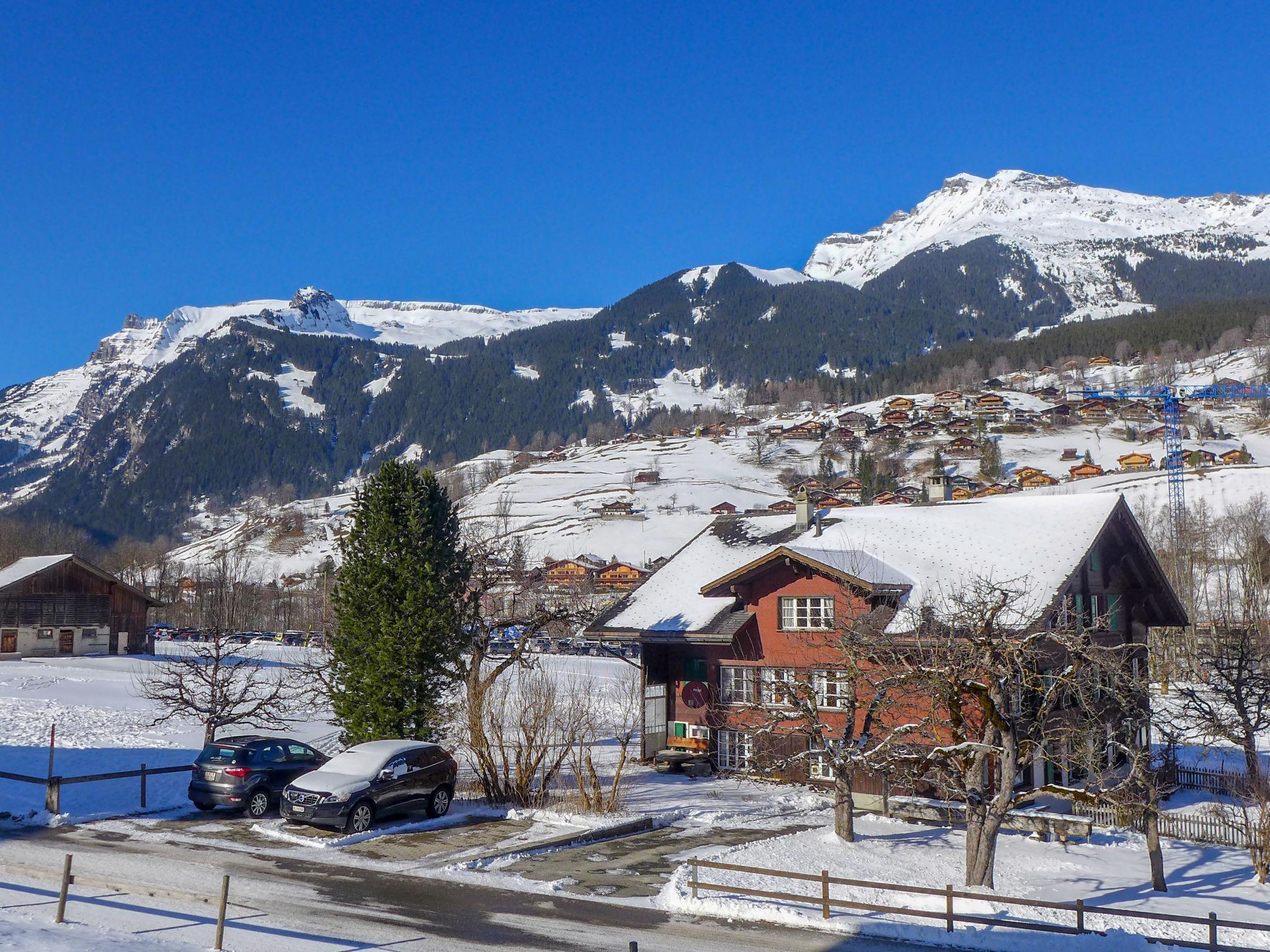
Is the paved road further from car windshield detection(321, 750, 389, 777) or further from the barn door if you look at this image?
the barn door

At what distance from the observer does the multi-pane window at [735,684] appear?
34688 mm

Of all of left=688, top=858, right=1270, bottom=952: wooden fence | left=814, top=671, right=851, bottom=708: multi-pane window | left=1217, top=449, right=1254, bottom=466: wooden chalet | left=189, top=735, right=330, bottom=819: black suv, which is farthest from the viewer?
left=1217, top=449, right=1254, bottom=466: wooden chalet

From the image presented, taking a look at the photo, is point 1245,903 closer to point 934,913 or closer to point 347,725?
point 934,913

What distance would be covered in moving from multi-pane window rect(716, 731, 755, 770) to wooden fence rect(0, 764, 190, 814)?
16.5m

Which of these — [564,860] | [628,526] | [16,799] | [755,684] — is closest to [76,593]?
[16,799]

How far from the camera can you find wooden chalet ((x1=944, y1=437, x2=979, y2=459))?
187 metres

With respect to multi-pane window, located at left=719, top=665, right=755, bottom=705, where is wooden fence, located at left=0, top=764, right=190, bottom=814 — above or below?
below

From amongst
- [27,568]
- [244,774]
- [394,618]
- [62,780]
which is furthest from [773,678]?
[27,568]

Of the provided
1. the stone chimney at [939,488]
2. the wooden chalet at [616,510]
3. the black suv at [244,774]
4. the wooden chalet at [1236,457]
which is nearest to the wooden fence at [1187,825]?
the stone chimney at [939,488]

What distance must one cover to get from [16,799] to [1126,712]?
1242 inches

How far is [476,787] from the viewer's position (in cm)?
2862

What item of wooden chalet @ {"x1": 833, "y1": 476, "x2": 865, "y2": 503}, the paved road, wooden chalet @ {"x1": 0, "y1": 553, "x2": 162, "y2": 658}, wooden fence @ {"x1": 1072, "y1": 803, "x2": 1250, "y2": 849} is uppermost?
wooden chalet @ {"x1": 833, "y1": 476, "x2": 865, "y2": 503}

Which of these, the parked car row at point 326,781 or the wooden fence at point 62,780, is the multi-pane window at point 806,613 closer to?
the parked car row at point 326,781

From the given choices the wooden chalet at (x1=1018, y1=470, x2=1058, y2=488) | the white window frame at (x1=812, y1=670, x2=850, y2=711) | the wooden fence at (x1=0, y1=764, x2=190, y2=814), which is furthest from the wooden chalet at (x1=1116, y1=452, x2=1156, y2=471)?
the wooden fence at (x1=0, y1=764, x2=190, y2=814)
